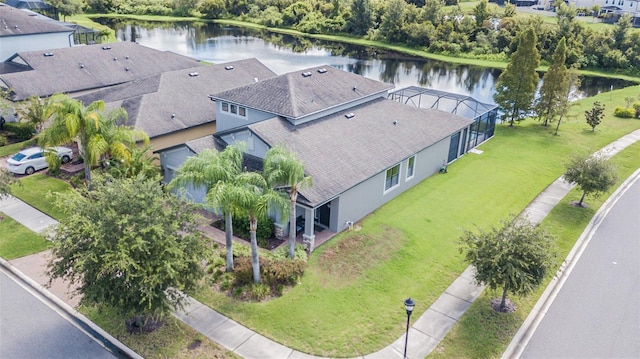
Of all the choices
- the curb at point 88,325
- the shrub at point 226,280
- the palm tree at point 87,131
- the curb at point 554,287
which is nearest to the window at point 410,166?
the curb at point 554,287

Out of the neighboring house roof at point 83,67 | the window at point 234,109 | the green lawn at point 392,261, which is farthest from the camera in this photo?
the neighboring house roof at point 83,67

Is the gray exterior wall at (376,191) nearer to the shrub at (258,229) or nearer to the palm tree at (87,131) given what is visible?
the shrub at (258,229)

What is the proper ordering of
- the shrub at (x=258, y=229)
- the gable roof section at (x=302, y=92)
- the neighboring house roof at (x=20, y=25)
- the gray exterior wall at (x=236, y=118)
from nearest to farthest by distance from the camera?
the shrub at (x=258, y=229) → the gable roof section at (x=302, y=92) → the gray exterior wall at (x=236, y=118) → the neighboring house roof at (x=20, y=25)

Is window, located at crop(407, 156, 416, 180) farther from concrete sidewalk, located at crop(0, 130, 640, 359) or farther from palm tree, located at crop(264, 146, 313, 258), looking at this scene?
palm tree, located at crop(264, 146, 313, 258)

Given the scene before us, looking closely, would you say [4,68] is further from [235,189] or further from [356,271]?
[356,271]

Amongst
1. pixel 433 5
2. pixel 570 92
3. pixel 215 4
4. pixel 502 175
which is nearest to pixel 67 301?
pixel 502 175
